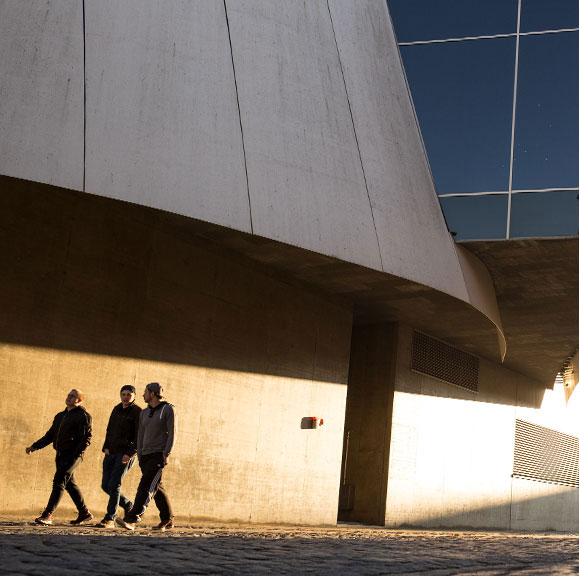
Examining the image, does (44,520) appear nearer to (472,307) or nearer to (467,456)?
(472,307)

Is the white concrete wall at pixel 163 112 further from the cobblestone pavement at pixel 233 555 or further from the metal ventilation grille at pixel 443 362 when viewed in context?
the metal ventilation grille at pixel 443 362

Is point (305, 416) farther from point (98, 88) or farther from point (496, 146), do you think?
point (98, 88)

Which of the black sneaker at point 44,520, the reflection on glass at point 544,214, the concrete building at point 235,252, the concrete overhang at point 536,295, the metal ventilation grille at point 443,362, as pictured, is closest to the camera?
the black sneaker at point 44,520

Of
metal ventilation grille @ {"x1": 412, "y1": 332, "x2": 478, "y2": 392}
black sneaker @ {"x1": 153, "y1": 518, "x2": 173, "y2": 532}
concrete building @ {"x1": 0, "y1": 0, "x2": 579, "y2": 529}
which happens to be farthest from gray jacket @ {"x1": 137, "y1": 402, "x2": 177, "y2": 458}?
metal ventilation grille @ {"x1": 412, "y1": 332, "x2": 478, "y2": 392}

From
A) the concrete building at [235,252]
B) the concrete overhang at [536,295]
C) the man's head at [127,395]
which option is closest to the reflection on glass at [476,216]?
the concrete overhang at [536,295]

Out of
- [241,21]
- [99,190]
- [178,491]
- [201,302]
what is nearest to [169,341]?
[201,302]

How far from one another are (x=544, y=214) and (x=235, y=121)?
5612 mm

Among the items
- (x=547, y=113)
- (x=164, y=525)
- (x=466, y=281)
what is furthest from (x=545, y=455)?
(x=164, y=525)

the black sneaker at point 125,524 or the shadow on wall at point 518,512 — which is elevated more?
the black sneaker at point 125,524

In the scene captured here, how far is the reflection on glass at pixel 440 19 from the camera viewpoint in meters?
14.8

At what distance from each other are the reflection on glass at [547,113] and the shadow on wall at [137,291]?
13.6 feet

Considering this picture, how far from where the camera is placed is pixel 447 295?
45.3ft

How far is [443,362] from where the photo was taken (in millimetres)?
19266

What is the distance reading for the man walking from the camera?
9.02 m
